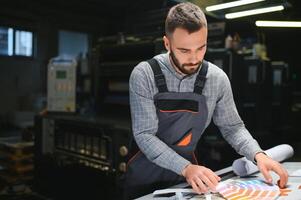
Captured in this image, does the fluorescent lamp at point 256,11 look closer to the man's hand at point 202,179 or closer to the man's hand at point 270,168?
the man's hand at point 270,168

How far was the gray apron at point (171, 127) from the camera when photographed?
4.64 ft

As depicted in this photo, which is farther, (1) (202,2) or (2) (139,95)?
(1) (202,2)

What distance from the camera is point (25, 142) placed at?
4.48m

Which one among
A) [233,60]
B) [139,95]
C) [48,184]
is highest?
[233,60]

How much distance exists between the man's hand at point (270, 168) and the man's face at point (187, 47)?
0.45m

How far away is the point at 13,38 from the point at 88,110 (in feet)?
15.3

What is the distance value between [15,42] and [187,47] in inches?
288

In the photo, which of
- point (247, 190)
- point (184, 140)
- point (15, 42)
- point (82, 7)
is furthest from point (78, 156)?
point (82, 7)

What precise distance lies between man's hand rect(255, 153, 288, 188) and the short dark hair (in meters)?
0.58

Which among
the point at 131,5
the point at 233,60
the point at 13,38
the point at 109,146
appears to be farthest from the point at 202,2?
the point at 13,38

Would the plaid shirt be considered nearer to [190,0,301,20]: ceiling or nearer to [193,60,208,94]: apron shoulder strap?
[193,60,208,94]: apron shoulder strap

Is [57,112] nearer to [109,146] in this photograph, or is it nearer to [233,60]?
[109,146]

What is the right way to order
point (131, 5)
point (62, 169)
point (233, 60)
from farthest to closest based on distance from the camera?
point (131, 5) < point (62, 169) < point (233, 60)

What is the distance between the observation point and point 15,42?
7.73 m
